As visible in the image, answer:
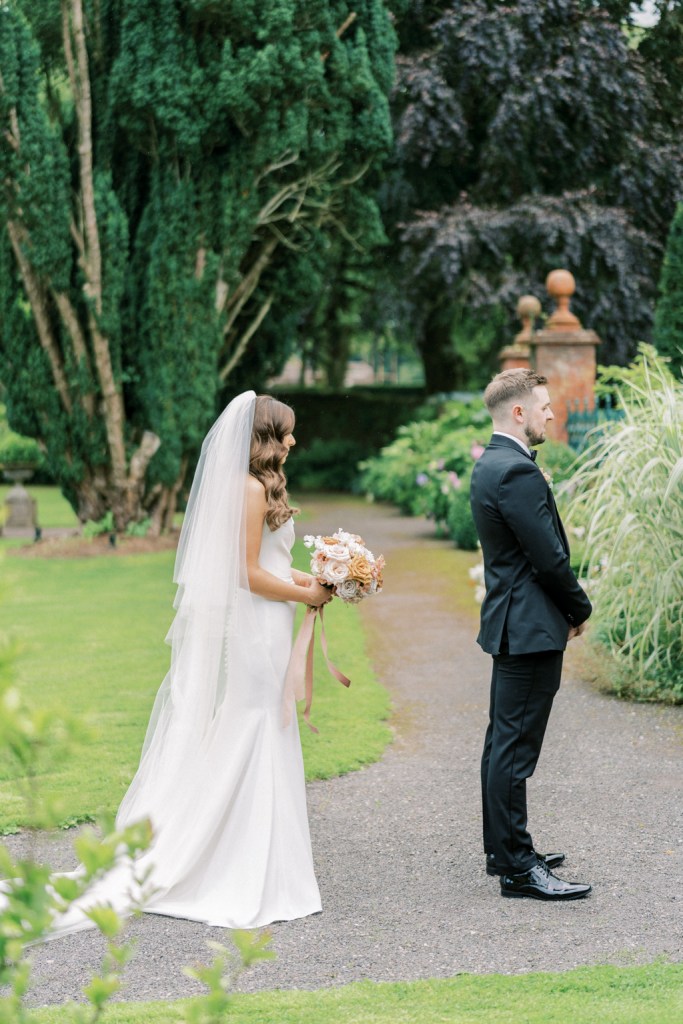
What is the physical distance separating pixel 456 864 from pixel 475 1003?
49.8 inches

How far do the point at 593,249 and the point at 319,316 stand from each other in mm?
7081

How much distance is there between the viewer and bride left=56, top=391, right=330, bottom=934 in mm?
4078

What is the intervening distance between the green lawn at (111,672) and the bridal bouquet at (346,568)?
3.41 feet

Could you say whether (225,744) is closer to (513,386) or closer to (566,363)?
(513,386)

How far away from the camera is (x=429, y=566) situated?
1288 centimetres

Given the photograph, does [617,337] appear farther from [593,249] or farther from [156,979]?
[156,979]

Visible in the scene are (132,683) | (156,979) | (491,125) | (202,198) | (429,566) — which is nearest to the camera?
(156,979)

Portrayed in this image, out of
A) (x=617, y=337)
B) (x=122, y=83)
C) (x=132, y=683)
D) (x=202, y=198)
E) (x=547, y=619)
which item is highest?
(x=122, y=83)

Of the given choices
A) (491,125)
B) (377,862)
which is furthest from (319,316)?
(377,862)

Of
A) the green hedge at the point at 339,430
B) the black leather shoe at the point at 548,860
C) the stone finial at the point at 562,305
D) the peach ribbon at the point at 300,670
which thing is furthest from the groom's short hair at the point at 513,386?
the green hedge at the point at 339,430

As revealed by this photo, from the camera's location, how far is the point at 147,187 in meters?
14.9

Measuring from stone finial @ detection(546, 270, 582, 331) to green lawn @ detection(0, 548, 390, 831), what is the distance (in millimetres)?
4062

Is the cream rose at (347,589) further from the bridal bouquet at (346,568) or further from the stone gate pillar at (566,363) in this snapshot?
the stone gate pillar at (566,363)

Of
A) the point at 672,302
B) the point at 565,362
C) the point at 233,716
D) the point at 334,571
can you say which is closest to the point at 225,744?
the point at 233,716
